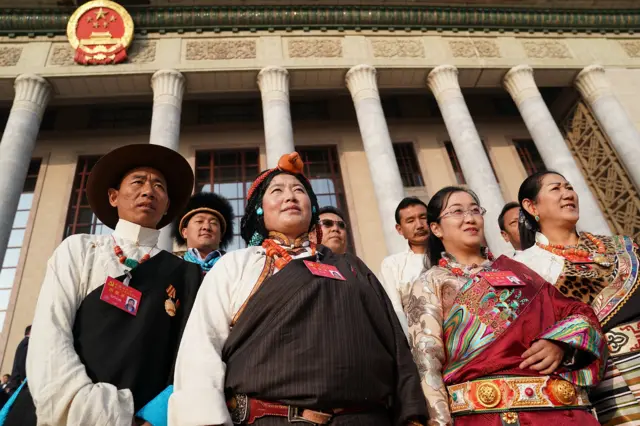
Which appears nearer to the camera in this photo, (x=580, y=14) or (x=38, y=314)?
(x=38, y=314)

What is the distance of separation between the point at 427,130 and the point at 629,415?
13.0 meters

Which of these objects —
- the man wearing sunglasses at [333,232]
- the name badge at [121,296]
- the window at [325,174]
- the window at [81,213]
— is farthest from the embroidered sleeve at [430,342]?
the window at [81,213]

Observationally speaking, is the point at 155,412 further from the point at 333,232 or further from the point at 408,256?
the point at 408,256

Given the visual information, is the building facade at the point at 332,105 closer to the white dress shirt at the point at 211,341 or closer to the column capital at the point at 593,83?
A: the column capital at the point at 593,83

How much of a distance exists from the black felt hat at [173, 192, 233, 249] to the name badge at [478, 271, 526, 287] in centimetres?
A: 289

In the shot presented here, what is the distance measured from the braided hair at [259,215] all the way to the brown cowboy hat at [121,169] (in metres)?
0.70

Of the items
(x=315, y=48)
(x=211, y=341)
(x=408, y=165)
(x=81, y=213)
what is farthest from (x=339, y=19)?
(x=211, y=341)

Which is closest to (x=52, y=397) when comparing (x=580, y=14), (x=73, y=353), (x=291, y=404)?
(x=73, y=353)

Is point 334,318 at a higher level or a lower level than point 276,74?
lower

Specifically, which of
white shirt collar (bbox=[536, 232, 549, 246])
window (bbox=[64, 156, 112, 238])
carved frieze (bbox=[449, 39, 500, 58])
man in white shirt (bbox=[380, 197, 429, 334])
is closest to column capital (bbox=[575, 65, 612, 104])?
carved frieze (bbox=[449, 39, 500, 58])

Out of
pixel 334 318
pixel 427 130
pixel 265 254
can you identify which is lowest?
pixel 334 318

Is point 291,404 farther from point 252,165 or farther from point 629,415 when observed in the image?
point 252,165

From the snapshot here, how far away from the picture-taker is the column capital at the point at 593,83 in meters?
11.9

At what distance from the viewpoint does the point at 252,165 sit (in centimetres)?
1336
